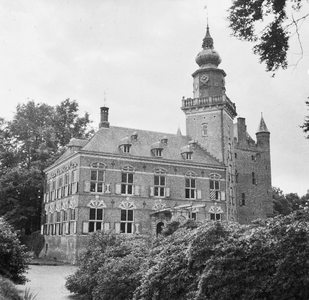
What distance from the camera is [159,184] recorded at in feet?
109

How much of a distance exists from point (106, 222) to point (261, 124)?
2392 centimetres

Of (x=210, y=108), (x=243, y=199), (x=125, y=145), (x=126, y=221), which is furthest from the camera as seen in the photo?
(x=243, y=199)

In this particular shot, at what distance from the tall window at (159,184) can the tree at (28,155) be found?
1068 centimetres

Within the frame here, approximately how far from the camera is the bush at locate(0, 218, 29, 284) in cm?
1304

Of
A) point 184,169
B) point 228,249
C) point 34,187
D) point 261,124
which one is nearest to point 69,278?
point 228,249

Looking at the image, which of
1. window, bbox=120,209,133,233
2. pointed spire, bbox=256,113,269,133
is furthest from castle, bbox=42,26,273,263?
pointed spire, bbox=256,113,269,133

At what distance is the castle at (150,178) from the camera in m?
30.4

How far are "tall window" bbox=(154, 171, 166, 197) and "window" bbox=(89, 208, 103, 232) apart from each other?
502 centimetres

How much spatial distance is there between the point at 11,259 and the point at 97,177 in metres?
17.5

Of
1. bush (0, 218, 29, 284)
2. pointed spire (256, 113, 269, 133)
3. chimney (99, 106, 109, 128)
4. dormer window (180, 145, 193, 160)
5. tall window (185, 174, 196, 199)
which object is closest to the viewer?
bush (0, 218, 29, 284)

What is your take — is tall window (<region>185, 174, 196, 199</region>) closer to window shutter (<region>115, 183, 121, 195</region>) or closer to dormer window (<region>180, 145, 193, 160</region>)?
dormer window (<region>180, 145, 193, 160</region>)

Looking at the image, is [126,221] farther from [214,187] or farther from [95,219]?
[214,187]

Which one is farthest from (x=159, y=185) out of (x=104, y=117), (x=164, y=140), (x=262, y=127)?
(x=262, y=127)

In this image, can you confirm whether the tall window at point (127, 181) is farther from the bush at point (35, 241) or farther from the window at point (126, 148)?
the bush at point (35, 241)
